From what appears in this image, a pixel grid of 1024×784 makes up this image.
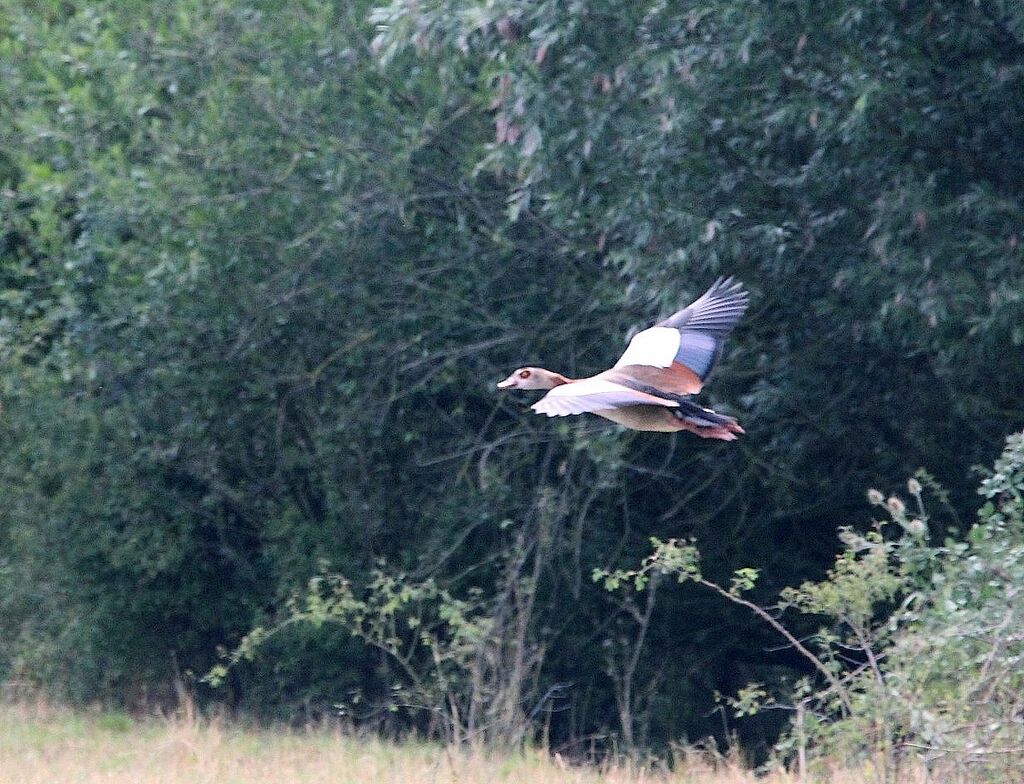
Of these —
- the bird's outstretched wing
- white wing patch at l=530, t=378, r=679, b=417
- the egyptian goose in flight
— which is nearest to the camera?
white wing patch at l=530, t=378, r=679, b=417

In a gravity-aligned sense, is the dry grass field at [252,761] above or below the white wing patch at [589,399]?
below

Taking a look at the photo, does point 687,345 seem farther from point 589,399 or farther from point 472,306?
point 472,306

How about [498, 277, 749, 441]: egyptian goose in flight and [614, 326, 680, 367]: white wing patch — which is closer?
[498, 277, 749, 441]: egyptian goose in flight

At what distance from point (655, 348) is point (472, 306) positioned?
8.91ft

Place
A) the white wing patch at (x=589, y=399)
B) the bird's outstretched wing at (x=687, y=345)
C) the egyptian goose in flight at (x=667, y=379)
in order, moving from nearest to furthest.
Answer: the white wing patch at (x=589, y=399), the egyptian goose in flight at (x=667, y=379), the bird's outstretched wing at (x=687, y=345)

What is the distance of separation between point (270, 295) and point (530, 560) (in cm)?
223

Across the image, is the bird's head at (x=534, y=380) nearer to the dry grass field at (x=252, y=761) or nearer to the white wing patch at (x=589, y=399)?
the white wing patch at (x=589, y=399)

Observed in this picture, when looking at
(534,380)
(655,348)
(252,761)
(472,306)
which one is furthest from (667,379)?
(472,306)

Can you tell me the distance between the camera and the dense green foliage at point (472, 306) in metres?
6.59

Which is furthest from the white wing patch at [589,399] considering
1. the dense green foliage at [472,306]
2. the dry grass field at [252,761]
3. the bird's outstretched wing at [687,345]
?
the dense green foliage at [472,306]

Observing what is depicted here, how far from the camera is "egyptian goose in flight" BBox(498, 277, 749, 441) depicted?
4914mm

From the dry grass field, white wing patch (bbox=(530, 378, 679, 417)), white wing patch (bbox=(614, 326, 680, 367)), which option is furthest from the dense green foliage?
white wing patch (bbox=(530, 378, 679, 417))

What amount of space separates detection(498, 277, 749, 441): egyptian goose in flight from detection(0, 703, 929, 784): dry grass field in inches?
52.5

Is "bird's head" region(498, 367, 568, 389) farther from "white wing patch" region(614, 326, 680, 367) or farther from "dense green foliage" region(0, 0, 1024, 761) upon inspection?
"dense green foliage" region(0, 0, 1024, 761)
